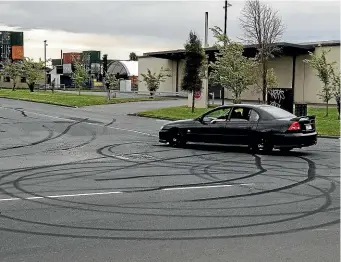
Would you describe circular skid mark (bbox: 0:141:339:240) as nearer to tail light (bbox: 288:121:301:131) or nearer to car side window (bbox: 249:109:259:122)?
tail light (bbox: 288:121:301:131)

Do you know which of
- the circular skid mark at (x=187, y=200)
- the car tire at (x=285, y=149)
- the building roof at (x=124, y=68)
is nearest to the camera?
the circular skid mark at (x=187, y=200)

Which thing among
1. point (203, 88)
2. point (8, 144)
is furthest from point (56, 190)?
point (203, 88)

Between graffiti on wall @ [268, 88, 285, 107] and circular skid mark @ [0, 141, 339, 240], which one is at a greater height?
graffiti on wall @ [268, 88, 285, 107]

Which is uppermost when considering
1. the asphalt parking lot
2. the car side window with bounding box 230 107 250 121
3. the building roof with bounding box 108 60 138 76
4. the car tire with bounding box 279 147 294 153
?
the building roof with bounding box 108 60 138 76

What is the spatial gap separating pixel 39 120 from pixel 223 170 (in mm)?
16811

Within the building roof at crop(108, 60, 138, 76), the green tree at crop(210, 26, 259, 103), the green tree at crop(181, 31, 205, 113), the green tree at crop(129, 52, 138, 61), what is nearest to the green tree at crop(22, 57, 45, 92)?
the building roof at crop(108, 60, 138, 76)

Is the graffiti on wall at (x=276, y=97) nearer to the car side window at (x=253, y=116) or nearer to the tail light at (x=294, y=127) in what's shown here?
the car side window at (x=253, y=116)

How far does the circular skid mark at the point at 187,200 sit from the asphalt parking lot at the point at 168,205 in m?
0.02

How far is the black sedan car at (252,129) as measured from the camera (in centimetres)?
1418

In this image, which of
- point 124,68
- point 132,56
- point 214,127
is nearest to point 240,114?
point 214,127

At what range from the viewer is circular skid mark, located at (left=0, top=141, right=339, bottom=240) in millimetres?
6457

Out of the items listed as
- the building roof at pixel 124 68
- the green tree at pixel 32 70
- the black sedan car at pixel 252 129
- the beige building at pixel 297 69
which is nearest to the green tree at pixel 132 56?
the building roof at pixel 124 68

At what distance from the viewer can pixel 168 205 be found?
7844mm

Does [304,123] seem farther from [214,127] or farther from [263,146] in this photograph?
[214,127]
